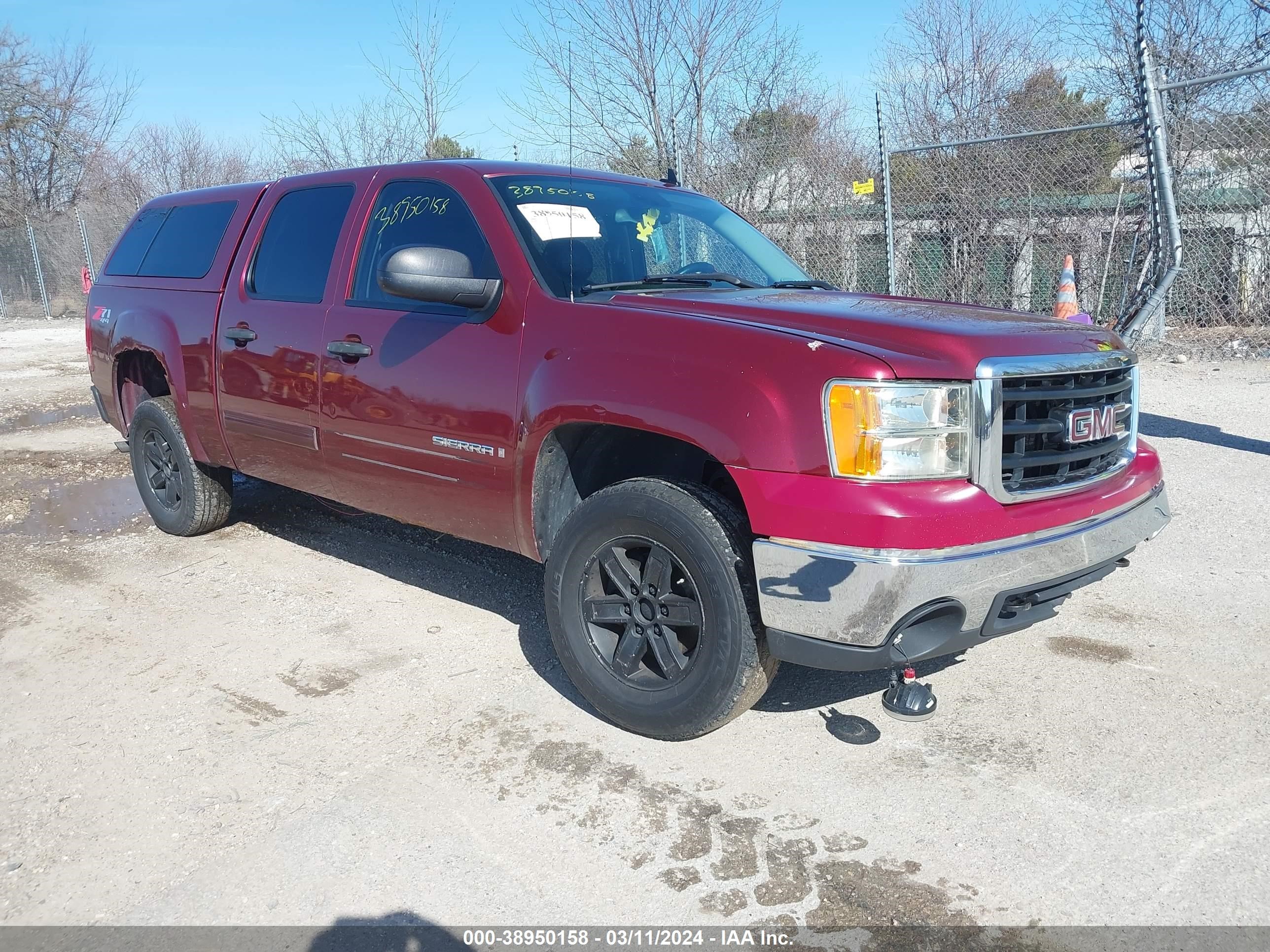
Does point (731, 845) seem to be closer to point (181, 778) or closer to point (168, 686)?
point (181, 778)

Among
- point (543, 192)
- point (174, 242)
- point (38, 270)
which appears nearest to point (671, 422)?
point (543, 192)

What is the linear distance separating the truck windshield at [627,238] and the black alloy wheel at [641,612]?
987 millimetres

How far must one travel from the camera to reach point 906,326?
2961 millimetres

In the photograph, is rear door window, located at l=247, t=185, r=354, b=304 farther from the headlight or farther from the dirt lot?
the headlight

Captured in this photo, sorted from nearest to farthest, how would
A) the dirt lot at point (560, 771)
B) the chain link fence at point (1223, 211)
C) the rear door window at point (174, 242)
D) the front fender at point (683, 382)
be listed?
the dirt lot at point (560, 771)
the front fender at point (683, 382)
the rear door window at point (174, 242)
the chain link fence at point (1223, 211)

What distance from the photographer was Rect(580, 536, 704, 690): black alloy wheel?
3127mm

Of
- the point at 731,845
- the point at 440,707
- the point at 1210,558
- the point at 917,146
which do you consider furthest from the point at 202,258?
the point at 917,146

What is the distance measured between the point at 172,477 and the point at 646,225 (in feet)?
10.9

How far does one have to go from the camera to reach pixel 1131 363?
3.38 meters

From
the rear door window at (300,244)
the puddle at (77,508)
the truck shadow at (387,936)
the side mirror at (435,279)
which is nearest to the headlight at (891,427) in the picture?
the side mirror at (435,279)

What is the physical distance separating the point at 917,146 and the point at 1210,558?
564 centimetres

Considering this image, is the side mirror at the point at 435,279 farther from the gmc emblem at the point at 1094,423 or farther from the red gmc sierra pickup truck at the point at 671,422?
the gmc emblem at the point at 1094,423

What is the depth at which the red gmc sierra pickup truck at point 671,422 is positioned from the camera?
2.73 meters

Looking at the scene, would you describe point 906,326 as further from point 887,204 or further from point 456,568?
point 887,204
